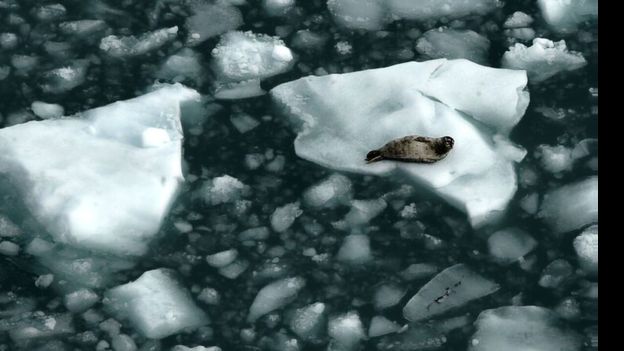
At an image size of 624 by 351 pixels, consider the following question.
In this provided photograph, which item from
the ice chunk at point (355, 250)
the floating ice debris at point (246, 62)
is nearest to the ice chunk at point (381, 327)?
the ice chunk at point (355, 250)

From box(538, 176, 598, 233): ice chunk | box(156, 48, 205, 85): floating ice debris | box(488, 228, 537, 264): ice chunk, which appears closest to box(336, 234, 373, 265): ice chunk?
box(488, 228, 537, 264): ice chunk

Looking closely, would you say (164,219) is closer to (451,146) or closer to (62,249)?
(62,249)

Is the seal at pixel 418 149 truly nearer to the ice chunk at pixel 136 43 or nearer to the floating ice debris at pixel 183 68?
the floating ice debris at pixel 183 68

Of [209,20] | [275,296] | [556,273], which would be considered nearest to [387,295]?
[275,296]

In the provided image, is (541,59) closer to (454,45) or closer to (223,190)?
(454,45)

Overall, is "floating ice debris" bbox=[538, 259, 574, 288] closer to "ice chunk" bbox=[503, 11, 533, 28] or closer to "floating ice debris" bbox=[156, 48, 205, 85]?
"ice chunk" bbox=[503, 11, 533, 28]
